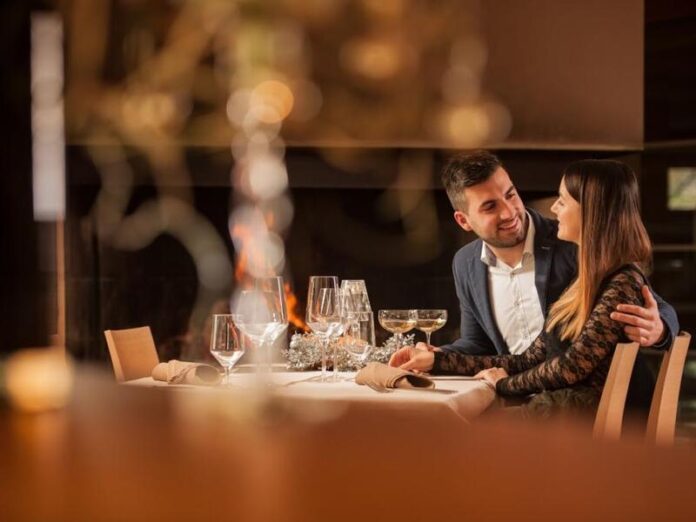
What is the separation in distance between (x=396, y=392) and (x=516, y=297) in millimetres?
1421

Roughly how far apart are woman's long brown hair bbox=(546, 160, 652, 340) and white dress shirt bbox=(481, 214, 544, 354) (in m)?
0.61

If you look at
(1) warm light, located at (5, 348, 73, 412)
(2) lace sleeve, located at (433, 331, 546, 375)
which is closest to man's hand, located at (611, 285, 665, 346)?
(2) lace sleeve, located at (433, 331, 546, 375)

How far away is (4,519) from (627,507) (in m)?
0.26

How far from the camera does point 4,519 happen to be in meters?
0.40

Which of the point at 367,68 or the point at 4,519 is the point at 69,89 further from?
the point at 4,519

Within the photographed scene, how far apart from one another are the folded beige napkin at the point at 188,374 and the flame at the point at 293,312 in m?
2.43

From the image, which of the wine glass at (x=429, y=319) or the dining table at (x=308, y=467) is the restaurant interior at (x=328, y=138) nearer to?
the wine glass at (x=429, y=319)

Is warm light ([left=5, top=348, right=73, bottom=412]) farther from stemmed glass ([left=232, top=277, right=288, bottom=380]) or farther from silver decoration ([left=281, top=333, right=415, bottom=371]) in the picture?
silver decoration ([left=281, top=333, right=415, bottom=371])

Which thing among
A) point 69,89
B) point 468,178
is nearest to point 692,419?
point 468,178

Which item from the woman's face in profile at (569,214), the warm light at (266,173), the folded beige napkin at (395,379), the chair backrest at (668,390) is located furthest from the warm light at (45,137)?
the warm light at (266,173)

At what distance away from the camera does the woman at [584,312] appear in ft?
7.09

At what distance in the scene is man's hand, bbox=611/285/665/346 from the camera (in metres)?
2.21

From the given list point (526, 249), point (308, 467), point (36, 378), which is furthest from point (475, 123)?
point (308, 467)

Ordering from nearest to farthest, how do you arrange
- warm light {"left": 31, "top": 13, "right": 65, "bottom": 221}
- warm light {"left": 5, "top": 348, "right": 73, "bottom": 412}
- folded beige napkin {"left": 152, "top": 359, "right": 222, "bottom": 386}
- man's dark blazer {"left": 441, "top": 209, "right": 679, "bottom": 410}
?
1. warm light {"left": 5, "top": 348, "right": 73, "bottom": 412}
2. warm light {"left": 31, "top": 13, "right": 65, "bottom": 221}
3. folded beige napkin {"left": 152, "top": 359, "right": 222, "bottom": 386}
4. man's dark blazer {"left": 441, "top": 209, "right": 679, "bottom": 410}
